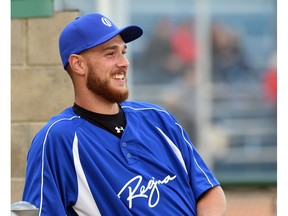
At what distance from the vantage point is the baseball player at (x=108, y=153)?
3.36 metres

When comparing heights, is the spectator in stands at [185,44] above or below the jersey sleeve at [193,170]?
above

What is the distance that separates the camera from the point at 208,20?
36.2ft

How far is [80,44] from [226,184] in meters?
7.38

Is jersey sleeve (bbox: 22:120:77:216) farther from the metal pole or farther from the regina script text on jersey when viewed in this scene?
the metal pole

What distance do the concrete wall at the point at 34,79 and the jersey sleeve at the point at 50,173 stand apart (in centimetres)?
128

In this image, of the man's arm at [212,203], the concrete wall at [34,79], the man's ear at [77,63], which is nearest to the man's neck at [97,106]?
the man's ear at [77,63]

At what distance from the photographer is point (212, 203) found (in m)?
3.65

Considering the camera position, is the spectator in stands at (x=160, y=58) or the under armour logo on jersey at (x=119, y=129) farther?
the spectator in stands at (x=160, y=58)

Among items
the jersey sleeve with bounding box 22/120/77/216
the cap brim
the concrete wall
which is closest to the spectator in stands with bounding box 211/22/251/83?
the concrete wall

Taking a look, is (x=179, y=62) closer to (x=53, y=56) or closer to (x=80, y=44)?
(x=53, y=56)

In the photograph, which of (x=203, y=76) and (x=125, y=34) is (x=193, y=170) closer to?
(x=125, y=34)

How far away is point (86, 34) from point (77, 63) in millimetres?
130

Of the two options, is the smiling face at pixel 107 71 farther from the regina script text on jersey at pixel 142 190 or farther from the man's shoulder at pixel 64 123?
the regina script text on jersey at pixel 142 190
